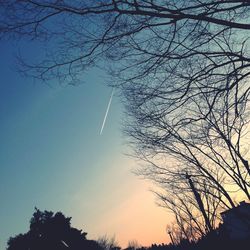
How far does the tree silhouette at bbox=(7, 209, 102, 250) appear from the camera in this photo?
29.0 meters

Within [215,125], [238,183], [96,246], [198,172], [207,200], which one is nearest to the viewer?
[215,125]

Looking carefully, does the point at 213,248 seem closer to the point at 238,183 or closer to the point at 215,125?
the point at 238,183

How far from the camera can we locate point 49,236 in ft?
97.1

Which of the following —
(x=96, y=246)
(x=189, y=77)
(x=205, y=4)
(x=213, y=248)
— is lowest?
(x=213, y=248)

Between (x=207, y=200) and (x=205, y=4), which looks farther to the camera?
(x=207, y=200)

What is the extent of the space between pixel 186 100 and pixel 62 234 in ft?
94.5

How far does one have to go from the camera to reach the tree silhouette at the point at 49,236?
95.2 feet

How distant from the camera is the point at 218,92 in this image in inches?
221

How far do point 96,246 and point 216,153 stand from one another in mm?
29195

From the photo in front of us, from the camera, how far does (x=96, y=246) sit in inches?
1373

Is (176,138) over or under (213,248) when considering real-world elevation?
over

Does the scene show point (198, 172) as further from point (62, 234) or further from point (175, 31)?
point (62, 234)

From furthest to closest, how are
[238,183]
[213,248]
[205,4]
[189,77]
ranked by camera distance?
[213,248], [238,183], [189,77], [205,4]

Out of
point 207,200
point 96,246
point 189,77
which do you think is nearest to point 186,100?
point 189,77
